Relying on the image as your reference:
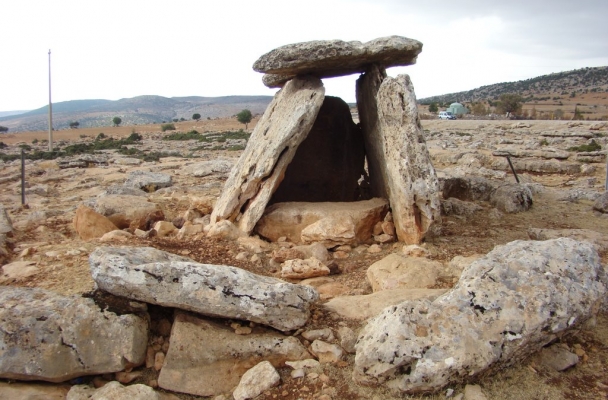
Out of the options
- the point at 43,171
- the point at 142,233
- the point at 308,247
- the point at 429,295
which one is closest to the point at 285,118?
the point at 308,247

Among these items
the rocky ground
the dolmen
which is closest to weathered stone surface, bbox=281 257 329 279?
the rocky ground

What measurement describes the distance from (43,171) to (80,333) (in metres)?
14.2

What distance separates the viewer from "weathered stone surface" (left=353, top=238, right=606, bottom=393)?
3.31m

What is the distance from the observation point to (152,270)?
13.5ft

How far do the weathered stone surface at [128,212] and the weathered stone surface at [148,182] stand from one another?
3.72 m

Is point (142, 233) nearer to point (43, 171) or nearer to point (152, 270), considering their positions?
point (152, 270)

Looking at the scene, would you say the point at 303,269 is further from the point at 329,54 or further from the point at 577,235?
the point at 577,235

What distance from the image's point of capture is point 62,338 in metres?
3.80

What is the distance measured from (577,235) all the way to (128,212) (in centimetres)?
658

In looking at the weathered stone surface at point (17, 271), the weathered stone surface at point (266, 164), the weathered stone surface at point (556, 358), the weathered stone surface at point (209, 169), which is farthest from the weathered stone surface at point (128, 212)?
the weathered stone surface at point (209, 169)

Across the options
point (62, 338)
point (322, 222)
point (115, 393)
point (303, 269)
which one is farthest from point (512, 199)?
point (62, 338)

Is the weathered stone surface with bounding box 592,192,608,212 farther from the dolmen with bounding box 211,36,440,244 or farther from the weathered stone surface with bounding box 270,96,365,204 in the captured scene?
the weathered stone surface with bounding box 270,96,365,204

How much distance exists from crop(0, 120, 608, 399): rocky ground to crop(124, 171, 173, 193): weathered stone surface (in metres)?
0.31

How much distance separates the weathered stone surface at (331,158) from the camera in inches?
405
